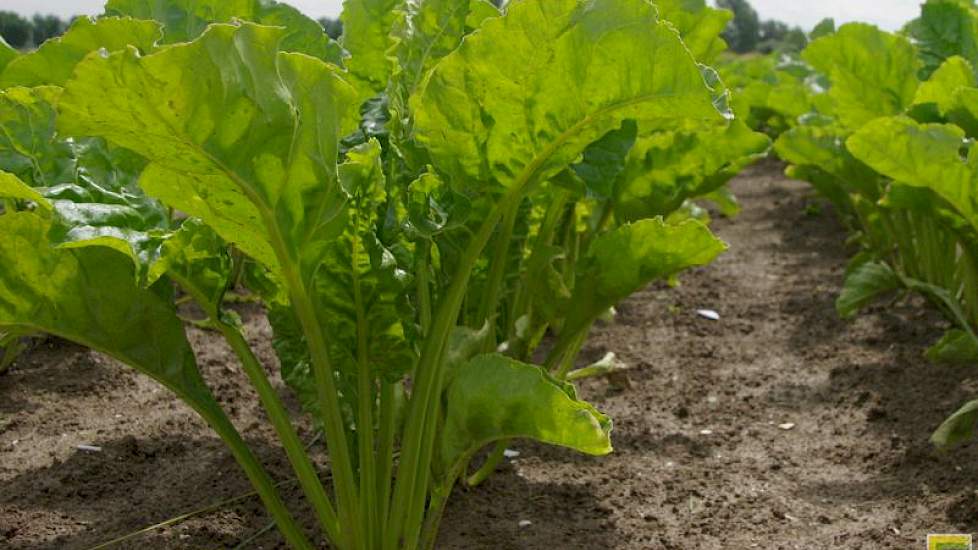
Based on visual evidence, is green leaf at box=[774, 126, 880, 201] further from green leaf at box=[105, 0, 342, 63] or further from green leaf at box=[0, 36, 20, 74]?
green leaf at box=[0, 36, 20, 74]

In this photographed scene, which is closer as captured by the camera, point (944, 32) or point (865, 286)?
point (865, 286)

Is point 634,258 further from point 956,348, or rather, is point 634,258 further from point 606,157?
point 956,348

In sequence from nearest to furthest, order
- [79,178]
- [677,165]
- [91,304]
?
[79,178] < [91,304] < [677,165]

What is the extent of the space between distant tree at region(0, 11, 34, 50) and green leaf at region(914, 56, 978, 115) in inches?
113

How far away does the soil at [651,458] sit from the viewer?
6.92 ft

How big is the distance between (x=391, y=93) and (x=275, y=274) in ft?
1.39

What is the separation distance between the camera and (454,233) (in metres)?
1.76

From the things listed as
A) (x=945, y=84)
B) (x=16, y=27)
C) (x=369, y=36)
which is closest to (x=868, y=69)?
(x=945, y=84)

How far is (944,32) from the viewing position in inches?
138

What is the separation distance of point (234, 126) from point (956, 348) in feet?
6.60

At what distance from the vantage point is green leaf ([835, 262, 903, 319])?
3.12m

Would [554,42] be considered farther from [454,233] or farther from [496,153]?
[454,233]

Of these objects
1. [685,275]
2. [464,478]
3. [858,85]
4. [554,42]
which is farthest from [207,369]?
[685,275]

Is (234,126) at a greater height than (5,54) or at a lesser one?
lesser
